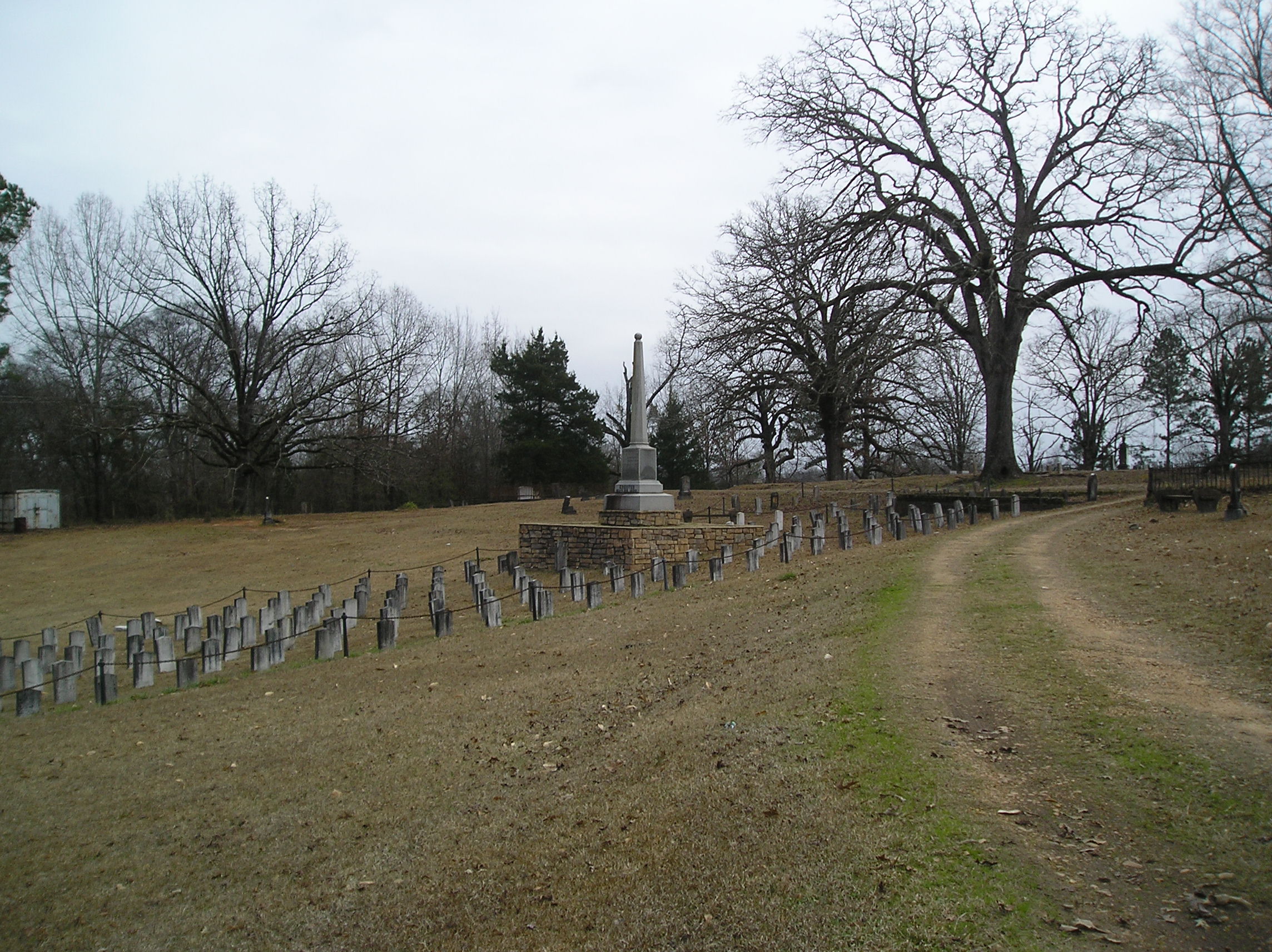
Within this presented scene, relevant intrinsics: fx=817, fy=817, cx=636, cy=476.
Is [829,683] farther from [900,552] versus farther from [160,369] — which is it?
[160,369]

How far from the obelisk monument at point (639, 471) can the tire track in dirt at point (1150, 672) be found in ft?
33.9

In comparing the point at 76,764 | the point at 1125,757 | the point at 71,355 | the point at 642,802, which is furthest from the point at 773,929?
the point at 71,355

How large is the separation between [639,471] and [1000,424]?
10296mm

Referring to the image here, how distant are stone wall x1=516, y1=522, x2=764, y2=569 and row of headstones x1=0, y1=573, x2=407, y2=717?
4.15 m

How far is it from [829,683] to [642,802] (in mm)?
1937

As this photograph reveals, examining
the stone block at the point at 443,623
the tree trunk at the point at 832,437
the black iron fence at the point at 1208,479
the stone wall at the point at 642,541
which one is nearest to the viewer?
the stone block at the point at 443,623

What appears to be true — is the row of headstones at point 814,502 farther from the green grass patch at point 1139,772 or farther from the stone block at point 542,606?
the green grass patch at point 1139,772

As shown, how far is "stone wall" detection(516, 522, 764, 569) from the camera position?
52.2 feet

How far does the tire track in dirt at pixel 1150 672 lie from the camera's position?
450 centimetres

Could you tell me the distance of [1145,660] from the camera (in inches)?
229

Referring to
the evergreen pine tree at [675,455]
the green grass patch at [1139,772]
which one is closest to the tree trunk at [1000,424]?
the green grass patch at [1139,772]

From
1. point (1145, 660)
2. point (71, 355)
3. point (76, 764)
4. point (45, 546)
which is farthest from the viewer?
point (71, 355)

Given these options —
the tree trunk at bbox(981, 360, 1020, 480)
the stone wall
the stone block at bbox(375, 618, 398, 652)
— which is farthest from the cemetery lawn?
the tree trunk at bbox(981, 360, 1020, 480)

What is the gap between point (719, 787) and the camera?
4512mm
